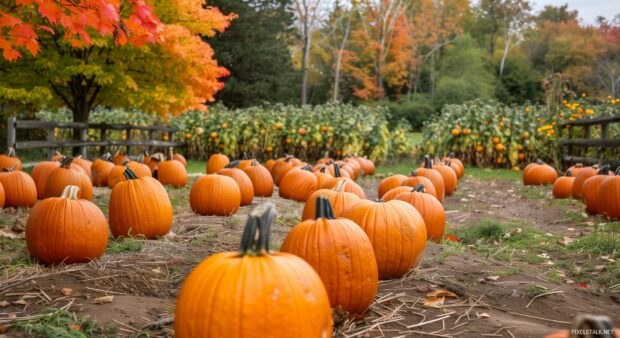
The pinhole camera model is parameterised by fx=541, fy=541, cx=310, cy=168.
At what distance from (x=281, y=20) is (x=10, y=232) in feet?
86.3

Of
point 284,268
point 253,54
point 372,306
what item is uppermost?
point 253,54

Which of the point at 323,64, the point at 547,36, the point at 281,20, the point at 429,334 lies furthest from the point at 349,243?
the point at 547,36

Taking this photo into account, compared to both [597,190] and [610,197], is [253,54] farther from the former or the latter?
[610,197]

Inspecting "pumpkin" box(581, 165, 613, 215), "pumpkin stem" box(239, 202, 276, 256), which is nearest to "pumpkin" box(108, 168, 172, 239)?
"pumpkin stem" box(239, 202, 276, 256)

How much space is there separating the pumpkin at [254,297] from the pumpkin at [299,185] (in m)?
5.27

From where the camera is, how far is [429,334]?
249cm

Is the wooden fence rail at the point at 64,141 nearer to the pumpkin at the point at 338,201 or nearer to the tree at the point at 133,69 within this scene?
the tree at the point at 133,69

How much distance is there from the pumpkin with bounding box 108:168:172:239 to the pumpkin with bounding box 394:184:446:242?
6.74 ft

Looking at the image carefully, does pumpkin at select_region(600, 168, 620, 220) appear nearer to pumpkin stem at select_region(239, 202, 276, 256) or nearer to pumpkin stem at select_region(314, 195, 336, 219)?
pumpkin stem at select_region(314, 195, 336, 219)

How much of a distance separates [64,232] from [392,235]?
2.15 meters

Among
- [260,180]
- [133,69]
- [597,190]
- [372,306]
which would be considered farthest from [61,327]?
[133,69]

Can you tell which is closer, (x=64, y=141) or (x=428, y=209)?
(x=428, y=209)

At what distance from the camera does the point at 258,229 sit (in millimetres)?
2033

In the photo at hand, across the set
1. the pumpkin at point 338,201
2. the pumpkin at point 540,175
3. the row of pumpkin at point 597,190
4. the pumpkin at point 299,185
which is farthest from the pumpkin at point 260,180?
the pumpkin at point 540,175
